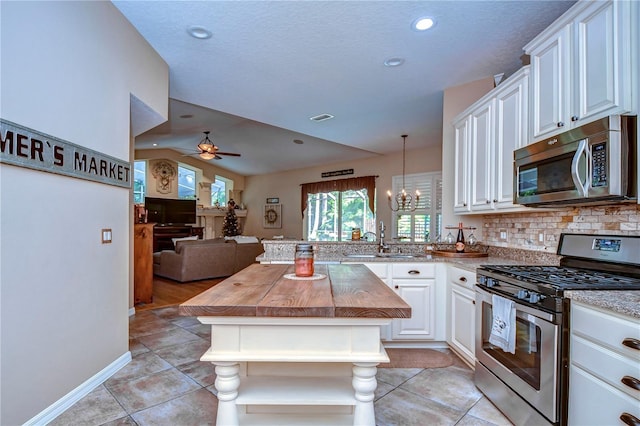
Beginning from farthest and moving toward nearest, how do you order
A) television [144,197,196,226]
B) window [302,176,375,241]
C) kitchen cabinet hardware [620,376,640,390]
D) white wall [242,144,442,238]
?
television [144,197,196,226] → window [302,176,375,241] → white wall [242,144,442,238] → kitchen cabinet hardware [620,376,640,390]

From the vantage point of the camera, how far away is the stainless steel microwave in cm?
172

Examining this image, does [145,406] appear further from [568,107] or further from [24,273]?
[568,107]

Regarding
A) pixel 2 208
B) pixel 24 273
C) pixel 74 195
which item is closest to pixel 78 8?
pixel 74 195

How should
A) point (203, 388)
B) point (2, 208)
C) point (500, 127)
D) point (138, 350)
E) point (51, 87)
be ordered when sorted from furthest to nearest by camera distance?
1. point (138, 350)
2. point (500, 127)
3. point (203, 388)
4. point (51, 87)
5. point (2, 208)

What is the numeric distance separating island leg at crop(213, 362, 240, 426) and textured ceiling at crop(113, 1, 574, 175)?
2.35m

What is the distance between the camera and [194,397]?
2264 mm

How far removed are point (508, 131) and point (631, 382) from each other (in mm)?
1936

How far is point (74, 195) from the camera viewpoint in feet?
7.16

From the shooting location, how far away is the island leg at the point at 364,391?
1.33 metres

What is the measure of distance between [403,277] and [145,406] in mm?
2250

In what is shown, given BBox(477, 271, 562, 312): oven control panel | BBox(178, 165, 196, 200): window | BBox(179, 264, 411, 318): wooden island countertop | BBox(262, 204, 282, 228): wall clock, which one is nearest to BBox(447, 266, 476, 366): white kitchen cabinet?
BBox(477, 271, 562, 312): oven control panel

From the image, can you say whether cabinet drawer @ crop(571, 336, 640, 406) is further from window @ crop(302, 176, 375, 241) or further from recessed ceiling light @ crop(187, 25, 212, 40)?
window @ crop(302, 176, 375, 241)

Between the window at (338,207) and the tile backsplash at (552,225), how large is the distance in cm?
461

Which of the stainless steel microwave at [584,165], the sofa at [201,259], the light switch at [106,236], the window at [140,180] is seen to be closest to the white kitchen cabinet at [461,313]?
the stainless steel microwave at [584,165]
